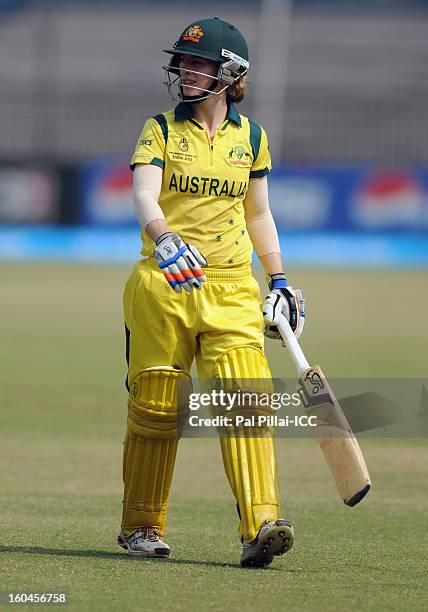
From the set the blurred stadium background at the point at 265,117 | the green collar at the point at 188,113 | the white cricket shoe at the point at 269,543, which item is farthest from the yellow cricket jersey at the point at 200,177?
the blurred stadium background at the point at 265,117

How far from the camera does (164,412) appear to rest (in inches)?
203

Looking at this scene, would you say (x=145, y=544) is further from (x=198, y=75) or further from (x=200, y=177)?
(x=198, y=75)

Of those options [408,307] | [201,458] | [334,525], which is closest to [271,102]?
[408,307]

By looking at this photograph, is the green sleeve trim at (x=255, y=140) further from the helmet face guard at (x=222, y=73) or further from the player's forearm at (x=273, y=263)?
the player's forearm at (x=273, y=263)

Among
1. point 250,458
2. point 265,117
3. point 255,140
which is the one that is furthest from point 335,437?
point 265,117

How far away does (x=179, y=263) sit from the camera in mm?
4848

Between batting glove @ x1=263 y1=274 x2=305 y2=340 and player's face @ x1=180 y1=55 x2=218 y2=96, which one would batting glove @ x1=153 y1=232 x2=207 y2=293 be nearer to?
batting glove @ x1=263 y1=274 x2=305 y2=340

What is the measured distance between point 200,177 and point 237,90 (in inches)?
18.2

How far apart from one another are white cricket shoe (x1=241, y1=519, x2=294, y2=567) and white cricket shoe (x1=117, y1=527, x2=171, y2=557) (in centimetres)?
39

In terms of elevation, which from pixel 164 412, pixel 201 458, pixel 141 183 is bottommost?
pixel 201 458

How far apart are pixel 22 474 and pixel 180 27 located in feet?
99.1

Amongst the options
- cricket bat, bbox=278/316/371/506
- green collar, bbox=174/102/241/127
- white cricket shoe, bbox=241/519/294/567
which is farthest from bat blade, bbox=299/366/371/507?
green collar, bbox=174/102/241/127

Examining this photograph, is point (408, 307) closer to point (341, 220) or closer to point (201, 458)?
point (341, 220)

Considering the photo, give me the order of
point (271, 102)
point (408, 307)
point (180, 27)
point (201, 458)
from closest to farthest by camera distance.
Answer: point (201, 458) → point (408, 307) → point (271, 102) → point (180, 27)
